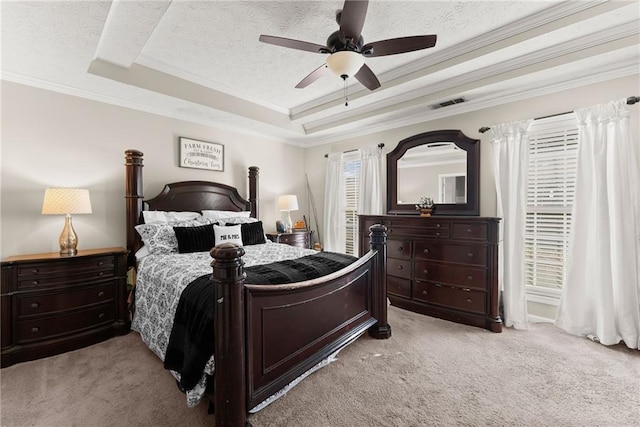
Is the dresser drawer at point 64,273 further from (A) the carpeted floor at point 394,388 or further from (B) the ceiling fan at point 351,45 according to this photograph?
(B) the ceiling fan at point 351,45

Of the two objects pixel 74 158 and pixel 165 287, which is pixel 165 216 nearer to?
pixel 74 158

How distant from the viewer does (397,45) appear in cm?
194

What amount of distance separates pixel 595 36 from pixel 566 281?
217cm

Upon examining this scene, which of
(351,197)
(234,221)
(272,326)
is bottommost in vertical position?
(272,326)

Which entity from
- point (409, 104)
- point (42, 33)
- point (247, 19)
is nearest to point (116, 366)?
point (42, 33)

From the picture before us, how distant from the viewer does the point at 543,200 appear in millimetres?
2945

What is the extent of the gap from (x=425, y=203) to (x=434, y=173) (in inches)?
16.6

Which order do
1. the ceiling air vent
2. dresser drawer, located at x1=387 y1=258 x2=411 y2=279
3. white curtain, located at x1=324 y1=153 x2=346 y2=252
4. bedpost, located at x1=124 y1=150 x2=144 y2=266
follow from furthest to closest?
white curtain, located at x1=324 y1=153 x2=346 y2=252 < dresser drawer, located at x1=387 y1=258 x2=411 y2=279 < the ceiling air vent < bedpost, located at x1=124 y1=150 x2=144 y2=266

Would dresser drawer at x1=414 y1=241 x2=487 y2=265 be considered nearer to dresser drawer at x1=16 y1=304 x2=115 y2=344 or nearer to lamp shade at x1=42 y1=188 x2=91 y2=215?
dresser drawer at x1=16 y1=304 x2=115 y2=344

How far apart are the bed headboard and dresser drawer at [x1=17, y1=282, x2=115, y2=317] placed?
1.27 feet

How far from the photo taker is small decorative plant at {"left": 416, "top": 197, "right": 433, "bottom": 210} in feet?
11.7

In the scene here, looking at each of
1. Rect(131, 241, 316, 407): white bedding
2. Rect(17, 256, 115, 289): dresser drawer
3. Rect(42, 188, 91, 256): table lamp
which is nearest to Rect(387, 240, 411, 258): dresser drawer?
Rect(131, 241, 316, 407): white bedding

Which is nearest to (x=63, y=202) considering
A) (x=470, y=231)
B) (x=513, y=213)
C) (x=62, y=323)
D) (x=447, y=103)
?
(x=62, y=323)

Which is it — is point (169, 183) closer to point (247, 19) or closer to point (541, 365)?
point (247, 19)
